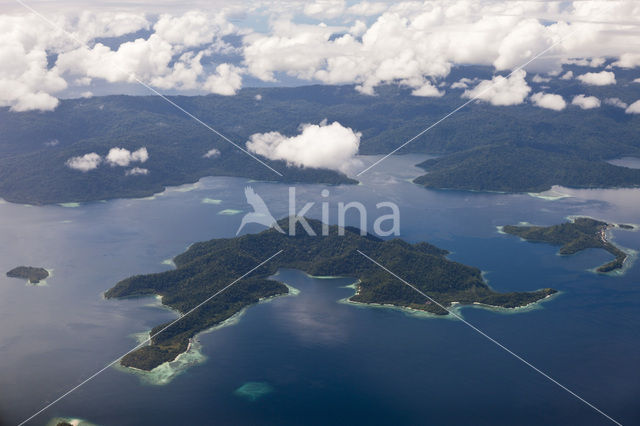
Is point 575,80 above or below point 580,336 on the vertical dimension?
above

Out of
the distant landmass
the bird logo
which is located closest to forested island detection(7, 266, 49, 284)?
the bird logo

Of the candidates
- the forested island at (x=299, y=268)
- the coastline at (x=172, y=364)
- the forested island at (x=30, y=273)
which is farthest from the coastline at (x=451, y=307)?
the forested island at (x=30, y=273)

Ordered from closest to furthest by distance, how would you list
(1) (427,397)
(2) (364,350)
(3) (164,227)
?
(1) (427,397) < (2) (364,350) < (3) (164,227)

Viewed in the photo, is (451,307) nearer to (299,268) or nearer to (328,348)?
(328,348)

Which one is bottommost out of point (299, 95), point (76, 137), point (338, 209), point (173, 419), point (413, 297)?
point (173, 419)

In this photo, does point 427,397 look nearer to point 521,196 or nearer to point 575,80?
point 521,196

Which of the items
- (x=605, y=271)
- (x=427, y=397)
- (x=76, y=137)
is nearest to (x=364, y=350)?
(x=427, y=397)

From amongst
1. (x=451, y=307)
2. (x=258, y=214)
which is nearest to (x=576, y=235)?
(x=451, y=307)
